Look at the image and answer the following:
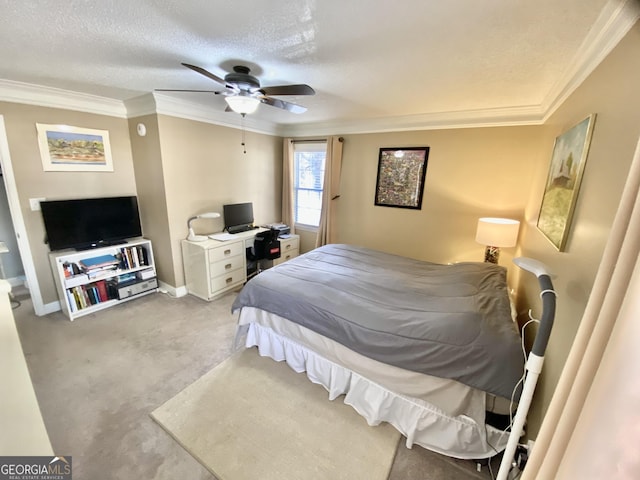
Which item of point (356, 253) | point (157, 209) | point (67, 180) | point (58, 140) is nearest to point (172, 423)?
point (356, 253)

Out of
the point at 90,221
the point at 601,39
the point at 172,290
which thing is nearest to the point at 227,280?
the point at 172,290

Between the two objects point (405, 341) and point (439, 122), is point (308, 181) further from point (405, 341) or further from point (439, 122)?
point (405, 341)

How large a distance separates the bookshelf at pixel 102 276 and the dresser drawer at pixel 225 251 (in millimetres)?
872

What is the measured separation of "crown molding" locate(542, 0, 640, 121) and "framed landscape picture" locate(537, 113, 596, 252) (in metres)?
0.32

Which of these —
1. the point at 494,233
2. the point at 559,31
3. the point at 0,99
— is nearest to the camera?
the point at 559,31

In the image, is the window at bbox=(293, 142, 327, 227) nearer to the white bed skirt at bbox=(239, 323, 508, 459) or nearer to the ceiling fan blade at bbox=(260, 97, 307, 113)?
the ceiling fan blade at bbox=(260, 97, 307, 113)

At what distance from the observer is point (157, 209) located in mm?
3186

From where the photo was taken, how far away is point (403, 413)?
163 cm

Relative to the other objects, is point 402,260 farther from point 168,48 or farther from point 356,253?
point 168,48

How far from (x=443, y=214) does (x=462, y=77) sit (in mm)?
1673

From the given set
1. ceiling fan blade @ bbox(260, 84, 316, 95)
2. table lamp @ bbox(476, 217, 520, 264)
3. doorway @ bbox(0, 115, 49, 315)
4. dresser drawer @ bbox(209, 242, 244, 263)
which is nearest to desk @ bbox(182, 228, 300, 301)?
dresser drawer @ bbox(209, 242, 244, 263)

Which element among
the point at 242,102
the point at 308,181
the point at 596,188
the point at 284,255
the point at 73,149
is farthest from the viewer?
the point at 308,181

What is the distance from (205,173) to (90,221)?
1385mm

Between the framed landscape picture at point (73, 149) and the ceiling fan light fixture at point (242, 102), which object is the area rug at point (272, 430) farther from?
the framed landscape picture at point (73, 149)
